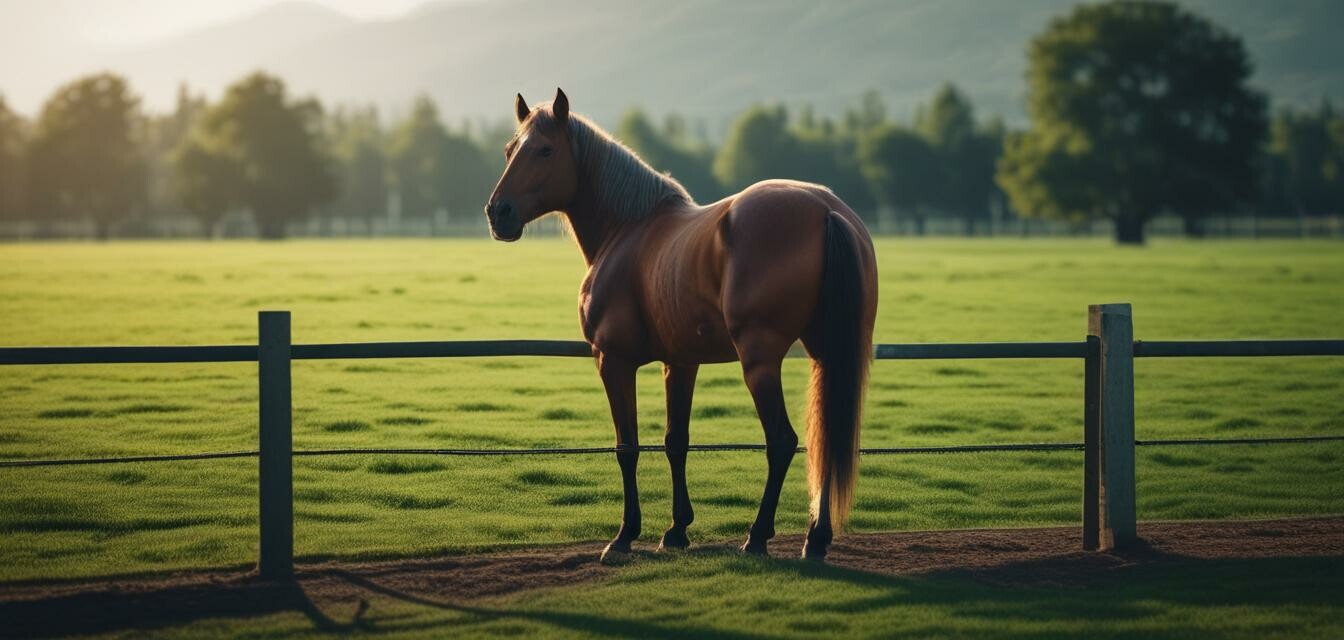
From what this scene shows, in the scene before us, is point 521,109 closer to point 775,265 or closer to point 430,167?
point 775,265

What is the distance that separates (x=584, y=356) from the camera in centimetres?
772

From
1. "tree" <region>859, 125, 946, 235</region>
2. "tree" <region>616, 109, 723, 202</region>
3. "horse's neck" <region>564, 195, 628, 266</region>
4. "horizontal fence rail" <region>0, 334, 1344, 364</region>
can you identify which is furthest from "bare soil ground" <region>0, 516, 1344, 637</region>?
"tree" <region>616, 109, 723, 202</region>

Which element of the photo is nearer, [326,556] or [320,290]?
[326,556]

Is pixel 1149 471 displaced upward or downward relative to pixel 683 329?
downward

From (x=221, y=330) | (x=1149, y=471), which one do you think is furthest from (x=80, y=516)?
(x=221, y=330)

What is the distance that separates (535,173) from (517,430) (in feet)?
18.6

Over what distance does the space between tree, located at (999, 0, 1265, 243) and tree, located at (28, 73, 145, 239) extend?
79.0 meters

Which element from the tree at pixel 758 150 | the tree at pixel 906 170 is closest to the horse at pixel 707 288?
the tree at pixel 906 170

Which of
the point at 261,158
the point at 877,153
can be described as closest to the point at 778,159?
the point at 877,153

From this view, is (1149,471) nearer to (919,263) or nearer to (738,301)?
(738,301)

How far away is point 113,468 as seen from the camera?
34.5 ft

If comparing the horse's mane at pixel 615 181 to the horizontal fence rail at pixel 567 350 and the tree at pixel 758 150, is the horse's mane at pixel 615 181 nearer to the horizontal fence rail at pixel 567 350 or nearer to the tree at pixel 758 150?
the horizontal fence rail at pixel 567 350

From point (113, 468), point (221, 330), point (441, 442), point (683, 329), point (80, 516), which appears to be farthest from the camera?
point (221, 330)

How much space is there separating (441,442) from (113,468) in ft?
9.75
